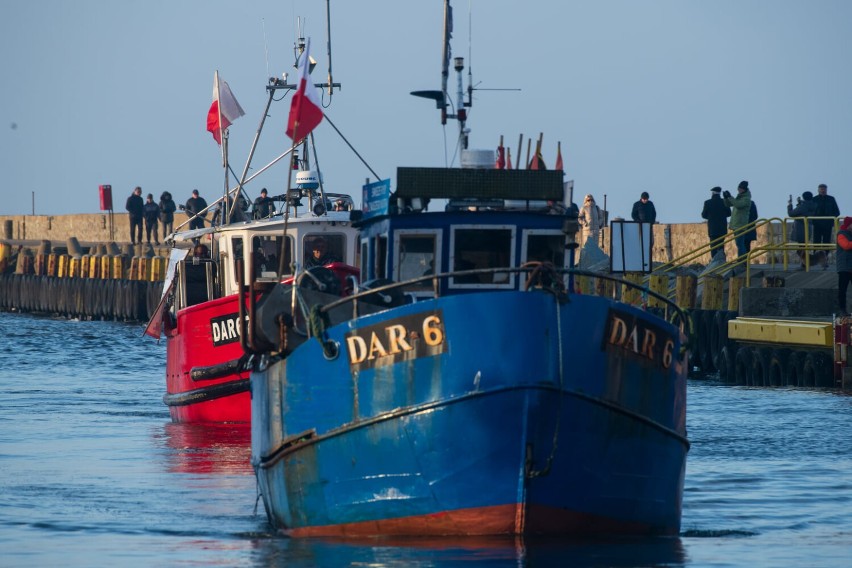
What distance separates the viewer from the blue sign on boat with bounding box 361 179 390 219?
48.6ft

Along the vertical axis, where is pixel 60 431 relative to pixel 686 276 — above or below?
below

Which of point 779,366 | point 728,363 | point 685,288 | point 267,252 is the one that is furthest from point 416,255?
point 685,288

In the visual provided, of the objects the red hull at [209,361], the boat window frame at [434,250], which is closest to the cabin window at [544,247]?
the boat window frame at [434,250]

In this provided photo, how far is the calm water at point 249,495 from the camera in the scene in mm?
12906

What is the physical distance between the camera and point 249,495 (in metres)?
16.9

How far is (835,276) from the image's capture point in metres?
30.3

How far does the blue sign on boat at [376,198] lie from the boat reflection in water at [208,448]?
4.37 metres

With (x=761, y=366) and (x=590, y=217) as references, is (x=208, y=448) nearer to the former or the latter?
(x=761, y=366)

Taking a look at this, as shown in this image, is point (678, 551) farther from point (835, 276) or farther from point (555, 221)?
point (835, 276)

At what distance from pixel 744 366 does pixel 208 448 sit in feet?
37.3

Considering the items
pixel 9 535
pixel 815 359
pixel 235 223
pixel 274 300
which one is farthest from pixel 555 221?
pixel 815 359

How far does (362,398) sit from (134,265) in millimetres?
41696

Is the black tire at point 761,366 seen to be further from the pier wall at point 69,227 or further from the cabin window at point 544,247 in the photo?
the pier wall at point 69,227

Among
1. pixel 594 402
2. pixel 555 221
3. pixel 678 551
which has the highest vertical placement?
pixel 555 221
